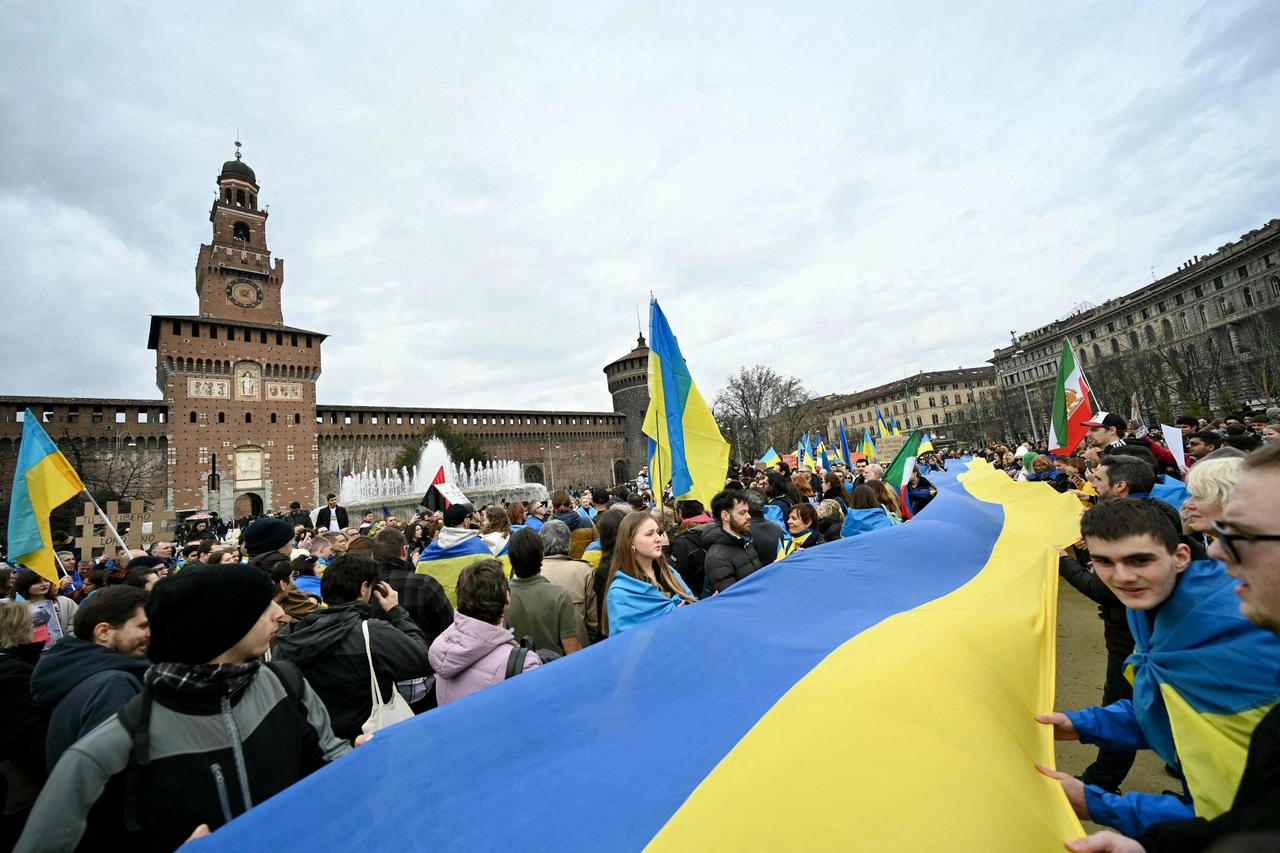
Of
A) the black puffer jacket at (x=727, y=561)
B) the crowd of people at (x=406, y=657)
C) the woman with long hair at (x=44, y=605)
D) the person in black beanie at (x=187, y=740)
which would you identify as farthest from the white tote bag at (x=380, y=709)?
the woman with long hair at (x=44, y=605)

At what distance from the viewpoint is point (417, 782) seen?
5.53 ft

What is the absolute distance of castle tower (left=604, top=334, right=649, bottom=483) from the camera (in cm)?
5956

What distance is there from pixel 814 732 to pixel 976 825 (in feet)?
1.66

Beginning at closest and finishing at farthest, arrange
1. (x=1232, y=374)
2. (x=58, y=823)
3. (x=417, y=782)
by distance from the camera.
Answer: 1. (x=58, y=823)
2. (x=417, y=782)
3. (x=1232, y=374)

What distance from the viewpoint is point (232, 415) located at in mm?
41531

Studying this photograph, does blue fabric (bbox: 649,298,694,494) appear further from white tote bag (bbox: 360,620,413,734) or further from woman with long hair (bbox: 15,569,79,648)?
woman with long hair (bbox: 15,569,79,648)

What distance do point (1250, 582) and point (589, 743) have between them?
182cm

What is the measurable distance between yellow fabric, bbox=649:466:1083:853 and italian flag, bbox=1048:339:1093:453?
7.33 meters

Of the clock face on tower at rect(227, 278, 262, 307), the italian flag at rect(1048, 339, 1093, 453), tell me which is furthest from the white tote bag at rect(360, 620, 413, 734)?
the clock face on tower at rect(227, 278, 262, 307)

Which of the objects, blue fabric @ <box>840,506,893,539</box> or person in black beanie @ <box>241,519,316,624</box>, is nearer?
person in black beanie @ <box>241,519,316,624</box>

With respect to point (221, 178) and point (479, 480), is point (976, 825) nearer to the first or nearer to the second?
point (479, 480)

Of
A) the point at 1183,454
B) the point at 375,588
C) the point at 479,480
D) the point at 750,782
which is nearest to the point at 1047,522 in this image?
the point at 1183,454

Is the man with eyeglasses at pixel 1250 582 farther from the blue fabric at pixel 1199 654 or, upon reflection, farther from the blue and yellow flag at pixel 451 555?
the blue and yellow flag at pixel 451 555

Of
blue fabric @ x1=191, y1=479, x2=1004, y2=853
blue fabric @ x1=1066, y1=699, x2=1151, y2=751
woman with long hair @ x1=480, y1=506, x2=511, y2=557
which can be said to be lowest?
blue fabric @ x1=1066, y1=699, x2=1151, y2=751
